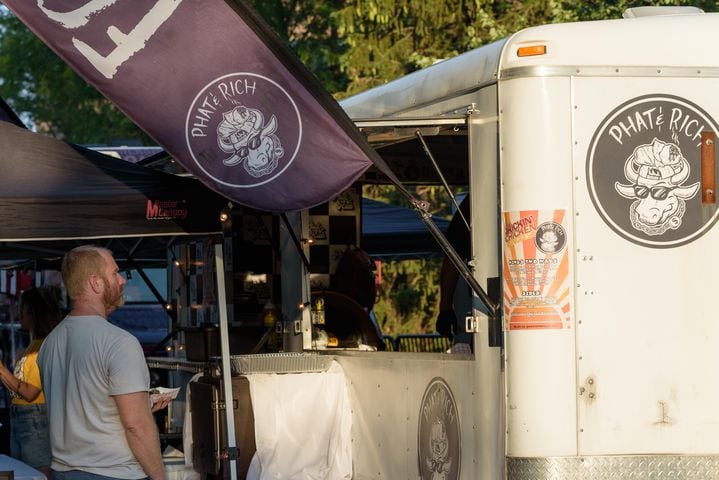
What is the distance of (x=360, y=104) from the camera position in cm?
889

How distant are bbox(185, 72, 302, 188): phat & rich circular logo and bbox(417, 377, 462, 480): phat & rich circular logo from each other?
1521 mm

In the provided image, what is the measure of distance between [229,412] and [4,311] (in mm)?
12969

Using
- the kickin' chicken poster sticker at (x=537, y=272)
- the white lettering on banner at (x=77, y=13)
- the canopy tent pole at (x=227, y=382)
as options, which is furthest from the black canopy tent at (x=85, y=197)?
the kickin' chicken poster sticker at (x=537, y=272)

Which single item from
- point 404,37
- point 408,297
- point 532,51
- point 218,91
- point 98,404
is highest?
point 404,37

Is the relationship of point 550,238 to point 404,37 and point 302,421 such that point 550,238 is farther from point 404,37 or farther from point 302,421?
point 404,37

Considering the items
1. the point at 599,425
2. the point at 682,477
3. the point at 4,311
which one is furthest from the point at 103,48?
the point at 4,311

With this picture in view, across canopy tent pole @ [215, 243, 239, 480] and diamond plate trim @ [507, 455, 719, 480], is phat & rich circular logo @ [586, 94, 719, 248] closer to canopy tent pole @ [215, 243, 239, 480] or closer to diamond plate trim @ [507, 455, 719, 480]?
diamond plate trim @ [507, 455, 719, 480]

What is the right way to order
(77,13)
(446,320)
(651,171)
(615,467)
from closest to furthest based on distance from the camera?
(615,467), (651,171), (77,13), (446,320)

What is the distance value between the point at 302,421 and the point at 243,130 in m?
2.43

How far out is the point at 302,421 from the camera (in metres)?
8.51

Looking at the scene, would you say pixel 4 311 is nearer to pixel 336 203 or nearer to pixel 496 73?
pixel 336 203

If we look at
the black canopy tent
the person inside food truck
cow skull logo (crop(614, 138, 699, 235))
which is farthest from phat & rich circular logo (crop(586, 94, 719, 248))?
the black canopy tent

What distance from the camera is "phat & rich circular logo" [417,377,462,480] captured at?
700cm

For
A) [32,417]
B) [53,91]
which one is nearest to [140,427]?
[32,417]
